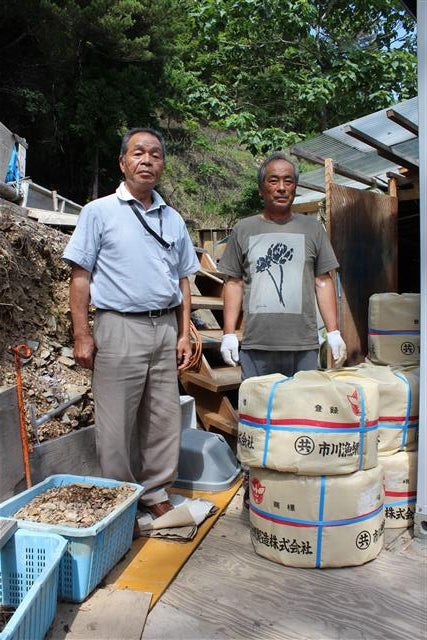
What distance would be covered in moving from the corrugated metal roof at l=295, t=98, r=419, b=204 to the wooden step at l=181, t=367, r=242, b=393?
228 centimetres

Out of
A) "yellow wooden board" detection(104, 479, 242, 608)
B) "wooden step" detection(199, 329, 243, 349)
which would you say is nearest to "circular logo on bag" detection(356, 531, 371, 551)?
"yellow wooden board" detection(104, 479, 242, 608)

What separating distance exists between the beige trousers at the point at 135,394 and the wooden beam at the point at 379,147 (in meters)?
2.00

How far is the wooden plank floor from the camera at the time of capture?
1951 millimetres

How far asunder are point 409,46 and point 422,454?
1360 cm

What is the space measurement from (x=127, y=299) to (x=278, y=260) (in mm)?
899

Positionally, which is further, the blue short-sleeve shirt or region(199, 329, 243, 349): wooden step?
region(199, 329, 243, 349): wooden step

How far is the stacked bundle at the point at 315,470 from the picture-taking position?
2.29 metres

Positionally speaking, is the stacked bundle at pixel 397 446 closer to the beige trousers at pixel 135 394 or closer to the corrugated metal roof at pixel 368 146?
the beige trousers at pixel 135 394

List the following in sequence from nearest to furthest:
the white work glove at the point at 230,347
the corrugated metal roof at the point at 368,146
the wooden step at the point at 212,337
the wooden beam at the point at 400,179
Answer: the white work glove at the point at 230,347
the wooden step at the point at 212,337
the corrugated metal roof at the point at 368,146
the wooden beam at the point at 400,179

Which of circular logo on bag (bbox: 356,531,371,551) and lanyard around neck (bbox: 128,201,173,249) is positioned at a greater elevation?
lanyard around neck (bbox: 128,201,173,249)

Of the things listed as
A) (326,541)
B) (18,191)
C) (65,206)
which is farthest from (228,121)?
(326,541)

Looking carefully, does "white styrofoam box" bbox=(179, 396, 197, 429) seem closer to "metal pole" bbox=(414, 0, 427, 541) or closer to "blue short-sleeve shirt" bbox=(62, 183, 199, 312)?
"blue short-sleeve shirt" bbox=(62, 183, 199, 312)

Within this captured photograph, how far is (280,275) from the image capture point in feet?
9.48

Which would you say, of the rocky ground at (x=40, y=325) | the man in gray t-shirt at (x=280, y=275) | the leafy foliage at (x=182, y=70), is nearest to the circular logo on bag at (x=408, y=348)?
the man in gray t-shirt at (x=280, y=275)
